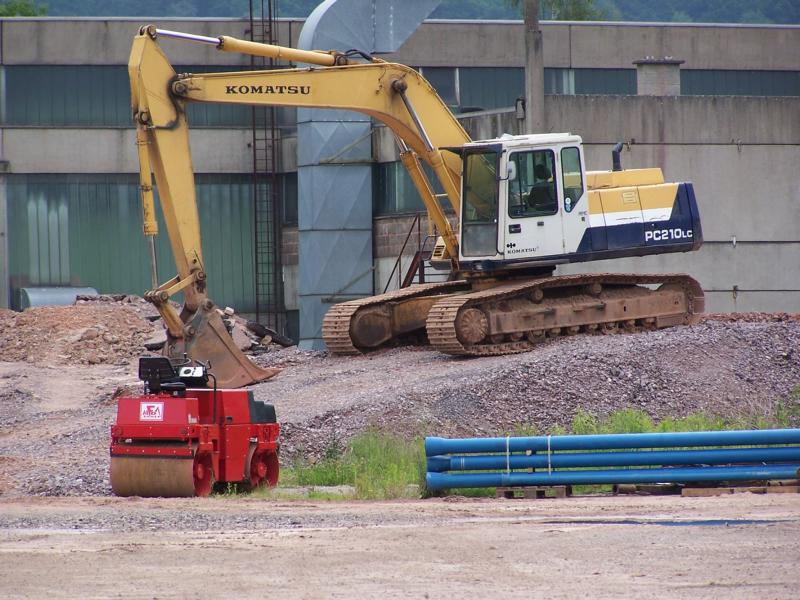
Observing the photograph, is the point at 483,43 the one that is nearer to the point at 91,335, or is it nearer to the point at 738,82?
the point at 738,82

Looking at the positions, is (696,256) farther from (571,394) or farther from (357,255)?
(571,394)

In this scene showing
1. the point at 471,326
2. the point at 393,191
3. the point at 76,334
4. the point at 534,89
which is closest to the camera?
the point at 471,326

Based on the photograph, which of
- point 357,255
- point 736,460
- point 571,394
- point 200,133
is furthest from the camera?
point 200,133

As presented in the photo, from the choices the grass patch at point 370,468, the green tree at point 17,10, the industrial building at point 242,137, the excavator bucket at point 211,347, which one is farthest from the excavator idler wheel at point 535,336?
the green tree at point 17,10

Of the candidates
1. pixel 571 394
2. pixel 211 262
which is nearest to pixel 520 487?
pixel 571 394

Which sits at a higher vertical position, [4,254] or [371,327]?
[4,254]

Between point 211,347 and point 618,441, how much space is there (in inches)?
315

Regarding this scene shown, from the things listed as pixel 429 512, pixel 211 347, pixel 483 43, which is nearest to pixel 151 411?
pixel 429 512

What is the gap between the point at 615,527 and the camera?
1134 centimetres

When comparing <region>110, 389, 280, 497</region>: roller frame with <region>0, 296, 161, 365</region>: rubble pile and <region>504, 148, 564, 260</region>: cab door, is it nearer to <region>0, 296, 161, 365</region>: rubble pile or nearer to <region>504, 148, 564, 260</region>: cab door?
<region>504, 148, 564, 260</region>: cab door

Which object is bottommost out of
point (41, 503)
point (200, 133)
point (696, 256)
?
point (41, 503)

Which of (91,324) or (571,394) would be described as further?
(91,324)

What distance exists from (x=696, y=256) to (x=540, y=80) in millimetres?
5133

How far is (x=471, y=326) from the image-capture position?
70.5ft
